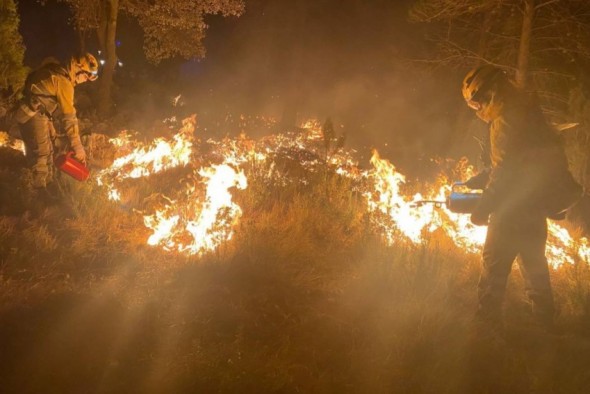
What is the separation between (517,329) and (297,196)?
3037 millimetres

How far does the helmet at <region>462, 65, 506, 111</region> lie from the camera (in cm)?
423

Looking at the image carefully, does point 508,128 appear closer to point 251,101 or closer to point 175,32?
point 175,32

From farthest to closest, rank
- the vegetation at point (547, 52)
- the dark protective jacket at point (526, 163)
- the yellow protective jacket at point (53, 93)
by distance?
the vegetation at point (547, 52) < the yellow protective jacket at point (53, 93) < the dark protective jacket at point (526, 163)

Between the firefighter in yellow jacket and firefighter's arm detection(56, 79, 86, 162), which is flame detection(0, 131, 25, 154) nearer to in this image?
the firefighter in yellow jacket

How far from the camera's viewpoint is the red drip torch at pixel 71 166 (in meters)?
5.46

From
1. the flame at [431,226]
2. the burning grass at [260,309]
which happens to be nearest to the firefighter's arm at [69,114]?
the burning grass at [260,309]

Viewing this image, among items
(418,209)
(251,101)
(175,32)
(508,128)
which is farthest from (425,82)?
(508,128)

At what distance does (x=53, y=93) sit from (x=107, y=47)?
6.64m

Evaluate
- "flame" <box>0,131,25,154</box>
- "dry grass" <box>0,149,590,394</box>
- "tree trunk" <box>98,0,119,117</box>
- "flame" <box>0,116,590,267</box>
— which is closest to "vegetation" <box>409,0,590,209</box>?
"flame" <box>0,116,590,267</box>

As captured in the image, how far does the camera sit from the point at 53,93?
18.5 feet

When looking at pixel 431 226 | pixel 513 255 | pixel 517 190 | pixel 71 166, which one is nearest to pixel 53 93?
pixel 71 166

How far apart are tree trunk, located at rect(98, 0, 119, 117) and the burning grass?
22.0 ft

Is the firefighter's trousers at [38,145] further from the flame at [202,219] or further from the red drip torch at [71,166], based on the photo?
the flame at [202,219]

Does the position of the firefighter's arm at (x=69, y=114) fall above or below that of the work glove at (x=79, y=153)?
above
